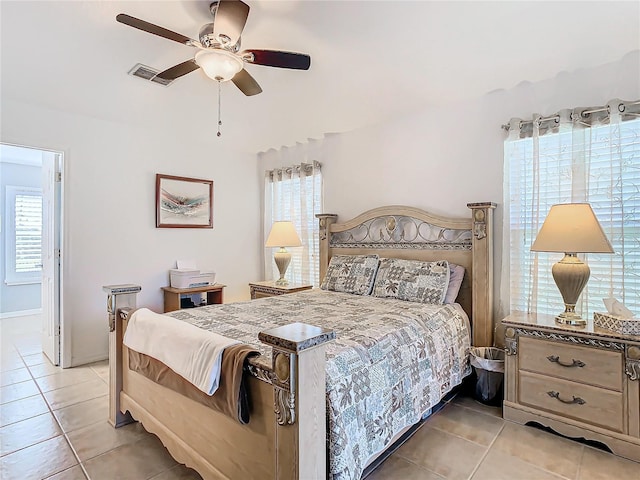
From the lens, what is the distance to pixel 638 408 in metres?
2.02

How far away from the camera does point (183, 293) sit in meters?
3.99

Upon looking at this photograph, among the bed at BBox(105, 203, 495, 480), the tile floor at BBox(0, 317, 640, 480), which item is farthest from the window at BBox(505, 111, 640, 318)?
the tile floor at BBox(0, 317, 640, 480)

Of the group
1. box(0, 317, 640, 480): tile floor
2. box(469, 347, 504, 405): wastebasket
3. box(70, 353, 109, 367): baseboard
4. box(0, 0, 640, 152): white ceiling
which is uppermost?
box(0, 0, 640, 152): white ceiling

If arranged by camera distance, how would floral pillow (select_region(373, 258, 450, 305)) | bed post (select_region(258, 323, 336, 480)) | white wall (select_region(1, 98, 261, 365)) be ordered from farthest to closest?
white wall (select_region(1, 98, 261, 365)), floral pillow (select_region(373, 258, 450, 305)), bed post (select_region(258, 323, 336, 480))

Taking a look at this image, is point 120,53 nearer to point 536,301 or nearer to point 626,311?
point 536,301

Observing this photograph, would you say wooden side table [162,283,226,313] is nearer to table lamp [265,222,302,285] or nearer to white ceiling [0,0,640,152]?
table lamp [265,222,302,285]

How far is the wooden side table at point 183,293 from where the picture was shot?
399 centimetres

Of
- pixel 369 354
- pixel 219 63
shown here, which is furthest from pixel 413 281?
pixel 219 63

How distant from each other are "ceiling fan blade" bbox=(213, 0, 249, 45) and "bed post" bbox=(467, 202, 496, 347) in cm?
221

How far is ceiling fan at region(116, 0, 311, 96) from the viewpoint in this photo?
1865 millimetres

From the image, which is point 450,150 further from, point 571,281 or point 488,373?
point 488,373

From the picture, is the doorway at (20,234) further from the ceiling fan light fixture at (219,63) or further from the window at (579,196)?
the window at (579,196)

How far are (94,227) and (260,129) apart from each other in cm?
219

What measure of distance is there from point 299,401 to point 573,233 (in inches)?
81.4
